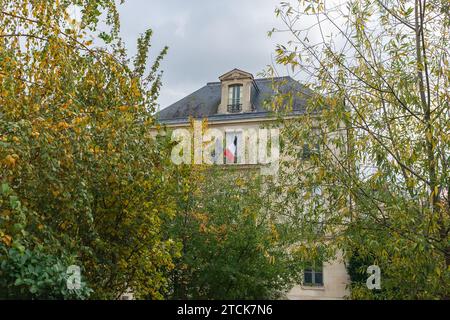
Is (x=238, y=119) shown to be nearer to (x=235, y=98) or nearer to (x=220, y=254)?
(x=235, y=98)

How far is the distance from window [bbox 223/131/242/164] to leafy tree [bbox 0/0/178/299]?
44.8ft

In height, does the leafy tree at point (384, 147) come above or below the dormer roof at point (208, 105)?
below

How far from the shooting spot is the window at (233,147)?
20500 millimetres

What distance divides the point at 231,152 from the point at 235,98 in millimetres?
3277

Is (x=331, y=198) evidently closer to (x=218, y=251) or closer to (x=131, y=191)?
(x=131, y=191)

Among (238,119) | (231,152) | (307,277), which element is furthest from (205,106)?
(307,277)

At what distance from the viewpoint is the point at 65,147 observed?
494cm

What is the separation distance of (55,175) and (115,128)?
1.04 meters

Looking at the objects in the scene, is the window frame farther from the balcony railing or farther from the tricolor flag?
the tricolor flag

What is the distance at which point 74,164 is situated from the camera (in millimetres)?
5137

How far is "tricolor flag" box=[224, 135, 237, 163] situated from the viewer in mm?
20516

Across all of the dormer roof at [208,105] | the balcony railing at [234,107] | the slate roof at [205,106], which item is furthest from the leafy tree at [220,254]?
the balcony railing at [234,107]

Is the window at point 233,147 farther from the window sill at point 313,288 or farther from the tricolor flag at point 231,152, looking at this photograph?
the window sill at point 313,288

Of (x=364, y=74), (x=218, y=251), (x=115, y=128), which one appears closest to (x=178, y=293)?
(x=218, y=251)
